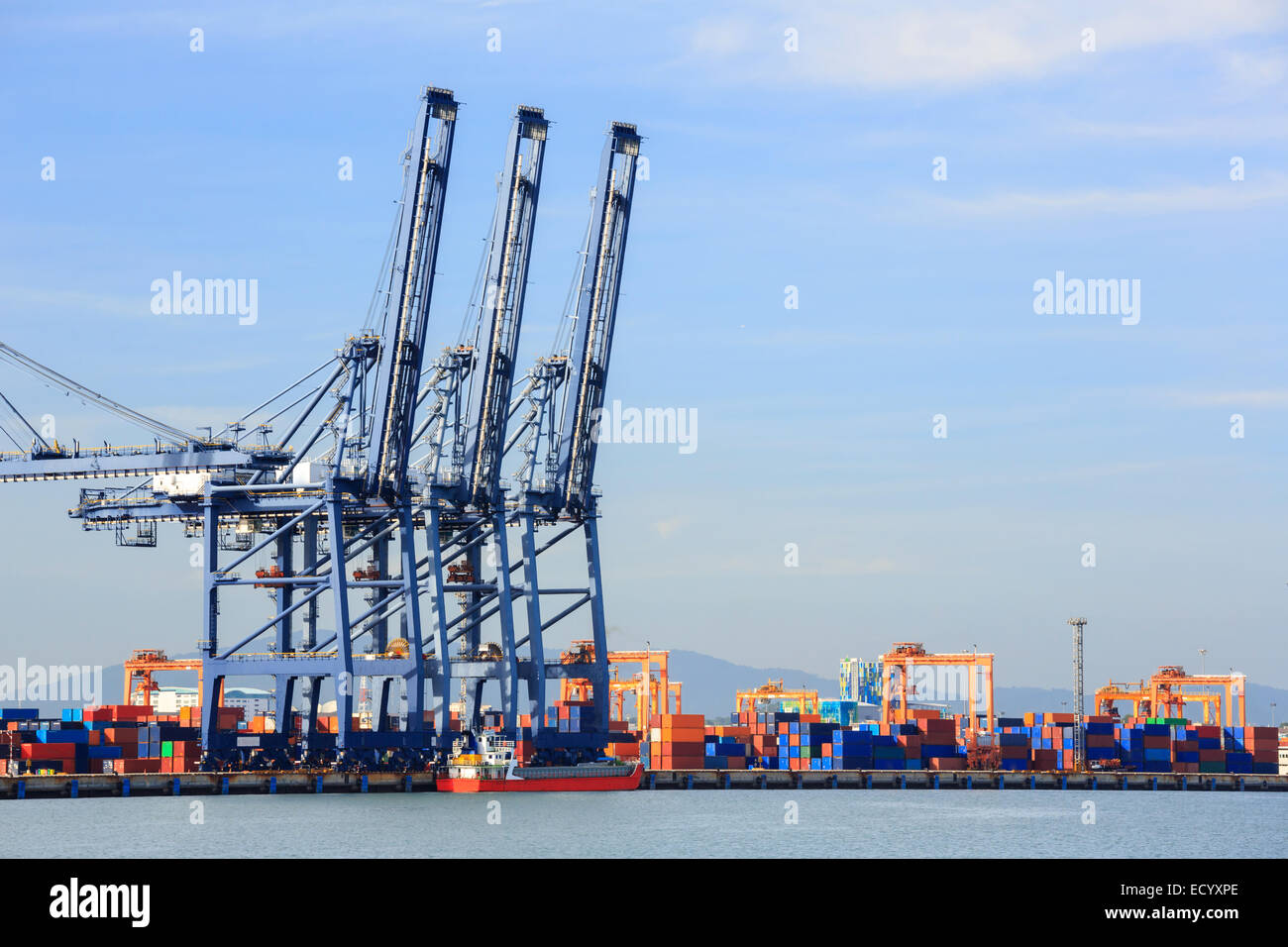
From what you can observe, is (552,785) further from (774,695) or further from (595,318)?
(774,695)

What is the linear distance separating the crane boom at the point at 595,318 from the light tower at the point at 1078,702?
36.9 metres

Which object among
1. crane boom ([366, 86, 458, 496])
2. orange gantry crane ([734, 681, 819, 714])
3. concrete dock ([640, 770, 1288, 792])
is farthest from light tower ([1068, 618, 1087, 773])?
crane boom ([366, 86, 458, 496])

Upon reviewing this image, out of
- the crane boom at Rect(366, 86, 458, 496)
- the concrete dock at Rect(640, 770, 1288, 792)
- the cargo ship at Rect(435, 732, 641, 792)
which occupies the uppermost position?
the crane boom at Rect(366, 86, 458, 496)

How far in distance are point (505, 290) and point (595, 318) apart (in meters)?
6.01

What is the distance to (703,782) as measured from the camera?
290 ft

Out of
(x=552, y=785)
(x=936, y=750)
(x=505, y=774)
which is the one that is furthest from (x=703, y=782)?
(x=936, y=750)

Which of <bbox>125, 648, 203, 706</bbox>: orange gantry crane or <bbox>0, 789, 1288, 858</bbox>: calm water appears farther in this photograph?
<bbox>125, 648, 203, 706</bbox>: orange gantry crane

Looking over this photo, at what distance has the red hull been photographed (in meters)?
72.2

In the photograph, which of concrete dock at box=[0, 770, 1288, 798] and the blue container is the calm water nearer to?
concrete dock at box=[0, 770, 1288, 798]

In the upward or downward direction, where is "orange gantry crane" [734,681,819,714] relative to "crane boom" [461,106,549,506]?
downward

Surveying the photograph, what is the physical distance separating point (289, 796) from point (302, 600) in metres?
8.10

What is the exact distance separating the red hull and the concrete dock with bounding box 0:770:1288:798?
107 cm

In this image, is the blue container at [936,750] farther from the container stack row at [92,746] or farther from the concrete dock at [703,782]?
the container stack row at [92,746]

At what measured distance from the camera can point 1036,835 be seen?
5856cm
